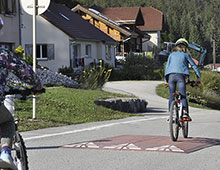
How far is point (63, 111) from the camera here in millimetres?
13922

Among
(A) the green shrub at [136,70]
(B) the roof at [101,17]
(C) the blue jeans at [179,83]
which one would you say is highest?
(B) the roof at [101,17]

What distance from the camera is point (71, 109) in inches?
563

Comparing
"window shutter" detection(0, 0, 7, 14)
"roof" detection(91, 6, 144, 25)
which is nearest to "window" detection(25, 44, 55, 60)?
"window shutter" detection(0, 0, 7, 14)

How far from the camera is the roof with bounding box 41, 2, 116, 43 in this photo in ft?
121

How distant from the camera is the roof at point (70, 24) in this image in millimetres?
36969

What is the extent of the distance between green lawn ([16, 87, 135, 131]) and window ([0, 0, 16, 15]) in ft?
34.6

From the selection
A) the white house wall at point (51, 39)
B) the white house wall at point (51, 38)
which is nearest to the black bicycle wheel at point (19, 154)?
the white house wall at point (51, 39)

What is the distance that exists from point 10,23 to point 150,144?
1965 centimetres

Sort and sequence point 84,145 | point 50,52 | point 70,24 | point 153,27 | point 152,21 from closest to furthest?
point 84,145, point 50,52, point 70,24, point 153,27, point 152,21

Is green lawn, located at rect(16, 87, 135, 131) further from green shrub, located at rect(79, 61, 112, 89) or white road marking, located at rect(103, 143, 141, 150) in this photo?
green shrub, located at rect(79, 61, 112, 89)

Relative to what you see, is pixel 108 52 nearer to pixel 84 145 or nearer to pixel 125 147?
pixel 84 145

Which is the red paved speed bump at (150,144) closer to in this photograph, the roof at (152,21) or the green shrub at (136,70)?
the green shrub at (136,70)

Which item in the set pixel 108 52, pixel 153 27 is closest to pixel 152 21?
pixel 153 27

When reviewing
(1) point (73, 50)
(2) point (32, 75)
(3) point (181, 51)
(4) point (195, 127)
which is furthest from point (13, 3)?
(2) point (32, 75)
